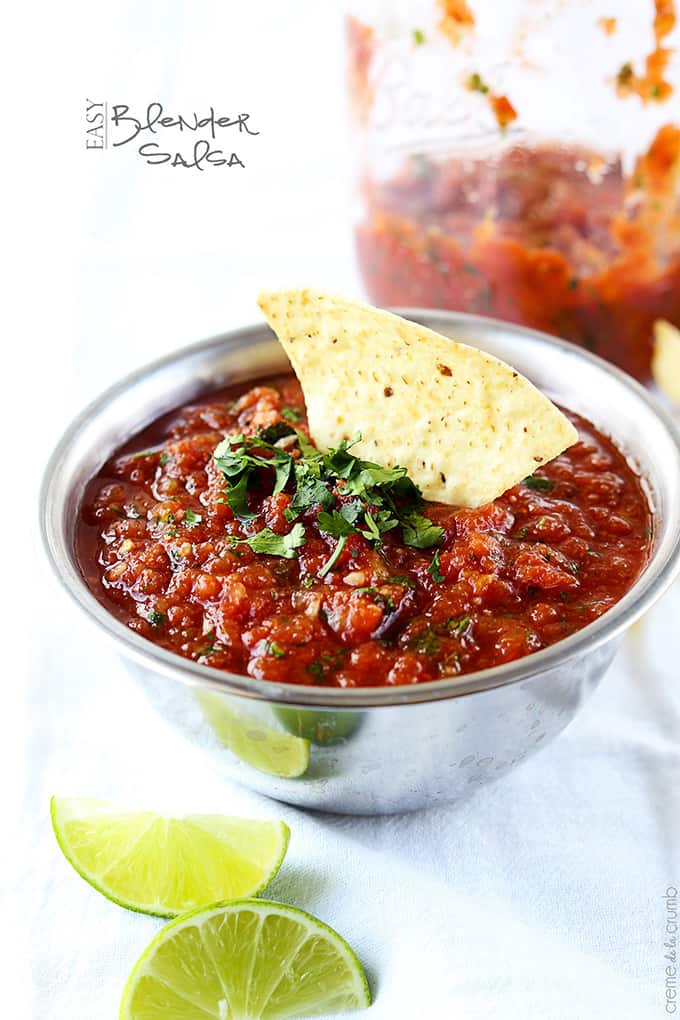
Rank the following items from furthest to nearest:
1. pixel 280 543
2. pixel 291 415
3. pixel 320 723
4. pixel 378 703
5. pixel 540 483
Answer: pixel 291 415 < pixel 540 483 < pixel 280 543 < pixel 320 723 < pixel 378 703

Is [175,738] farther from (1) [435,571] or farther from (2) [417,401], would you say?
(2) [417,401]

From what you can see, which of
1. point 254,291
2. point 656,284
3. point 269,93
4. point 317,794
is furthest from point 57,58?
point 317,794

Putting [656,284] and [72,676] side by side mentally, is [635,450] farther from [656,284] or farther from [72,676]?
[72,676]

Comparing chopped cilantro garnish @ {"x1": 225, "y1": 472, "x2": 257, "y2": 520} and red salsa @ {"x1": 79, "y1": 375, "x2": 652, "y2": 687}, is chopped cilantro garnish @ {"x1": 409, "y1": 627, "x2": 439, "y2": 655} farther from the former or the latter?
chopped cilantro garnish @ {"x1": 225, "y1": 472, "x2": 257, "y2": 520}

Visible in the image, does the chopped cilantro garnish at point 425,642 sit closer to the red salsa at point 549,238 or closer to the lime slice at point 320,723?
the lime slice at point 320,723

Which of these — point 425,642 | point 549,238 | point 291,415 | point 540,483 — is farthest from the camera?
point 549,238

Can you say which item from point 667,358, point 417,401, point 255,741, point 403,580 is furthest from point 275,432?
point 667,358

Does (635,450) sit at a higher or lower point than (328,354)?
lower
